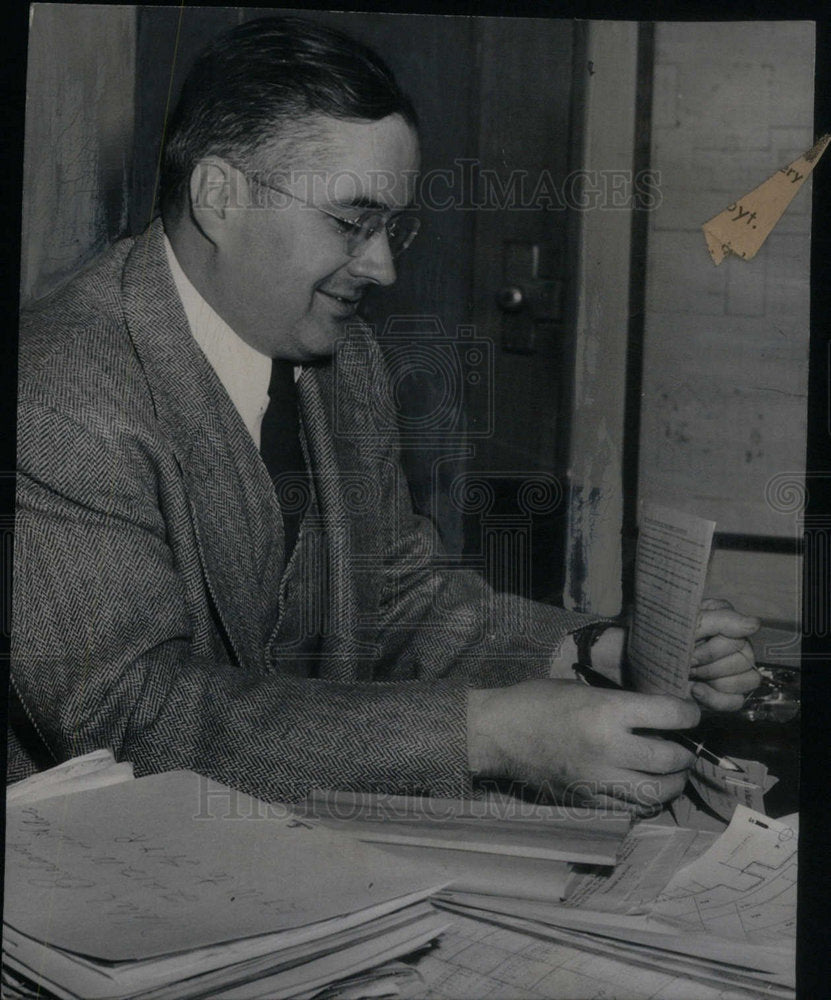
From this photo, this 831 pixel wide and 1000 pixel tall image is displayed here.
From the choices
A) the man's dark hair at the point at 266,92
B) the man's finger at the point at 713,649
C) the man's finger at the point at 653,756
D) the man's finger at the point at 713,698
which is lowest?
the man's finger at the point at 653,756

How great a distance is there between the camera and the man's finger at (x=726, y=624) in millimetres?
1299

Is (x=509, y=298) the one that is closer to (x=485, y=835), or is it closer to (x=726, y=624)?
(x=726, y=624)

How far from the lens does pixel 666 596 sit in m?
1.22

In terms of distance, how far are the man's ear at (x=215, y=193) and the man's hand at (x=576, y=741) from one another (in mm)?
574

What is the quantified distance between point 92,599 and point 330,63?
615mm

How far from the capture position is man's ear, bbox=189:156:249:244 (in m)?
1.19

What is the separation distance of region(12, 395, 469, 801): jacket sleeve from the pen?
0.56ft

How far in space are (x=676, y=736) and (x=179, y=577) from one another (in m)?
0.57

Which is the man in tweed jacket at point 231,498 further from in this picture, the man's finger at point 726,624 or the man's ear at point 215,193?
the man's finger at point 726,624

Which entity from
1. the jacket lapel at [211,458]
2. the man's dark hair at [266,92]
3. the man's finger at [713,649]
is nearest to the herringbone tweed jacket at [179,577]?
the jacket lapel at [211,458]

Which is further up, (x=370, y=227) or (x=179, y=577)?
(x=370, y=227)

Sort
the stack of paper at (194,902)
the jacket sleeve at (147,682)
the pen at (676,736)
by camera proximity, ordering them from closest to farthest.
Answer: the stack of paper at (194,902) → the jacket sleeve at (147,682) → the pen at (676,736)

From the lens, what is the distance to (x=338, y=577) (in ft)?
4.21
